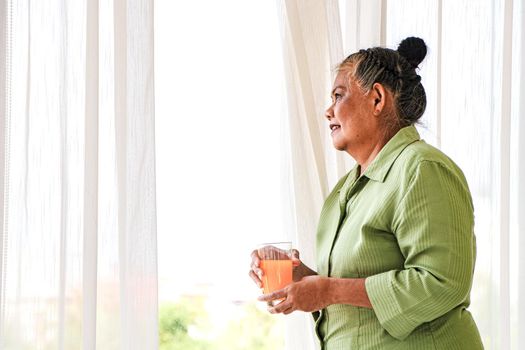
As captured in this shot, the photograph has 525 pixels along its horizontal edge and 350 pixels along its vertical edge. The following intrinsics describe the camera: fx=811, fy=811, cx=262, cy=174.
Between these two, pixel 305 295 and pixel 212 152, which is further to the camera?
pixel 212 152

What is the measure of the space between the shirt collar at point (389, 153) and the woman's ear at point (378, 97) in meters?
0.07

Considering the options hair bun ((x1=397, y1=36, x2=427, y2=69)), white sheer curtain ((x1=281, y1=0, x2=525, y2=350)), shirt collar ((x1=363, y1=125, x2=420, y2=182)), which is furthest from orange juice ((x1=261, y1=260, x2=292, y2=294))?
white sheer curtain ((x1=281, y1=0, x2=525, y2=350))

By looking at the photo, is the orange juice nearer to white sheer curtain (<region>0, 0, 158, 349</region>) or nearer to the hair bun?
white sheer curtain (<region>0, 0, 158, 349</region>)

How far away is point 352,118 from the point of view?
5.69 ft

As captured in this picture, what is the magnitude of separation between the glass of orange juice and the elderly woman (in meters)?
0.03

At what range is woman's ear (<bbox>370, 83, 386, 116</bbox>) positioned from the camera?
1.71 m

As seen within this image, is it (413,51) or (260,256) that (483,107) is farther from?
(260,256)

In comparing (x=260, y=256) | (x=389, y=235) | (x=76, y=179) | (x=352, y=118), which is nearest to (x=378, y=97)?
(x=352, y=118)

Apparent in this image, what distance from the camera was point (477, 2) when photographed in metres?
2.41

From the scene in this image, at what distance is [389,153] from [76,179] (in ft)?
2.16

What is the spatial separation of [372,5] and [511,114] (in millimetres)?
570

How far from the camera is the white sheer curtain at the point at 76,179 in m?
1.69

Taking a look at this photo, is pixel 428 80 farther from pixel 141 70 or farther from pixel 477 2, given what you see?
pixel 141 70

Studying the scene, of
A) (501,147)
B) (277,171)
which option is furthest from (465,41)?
(277,171)
